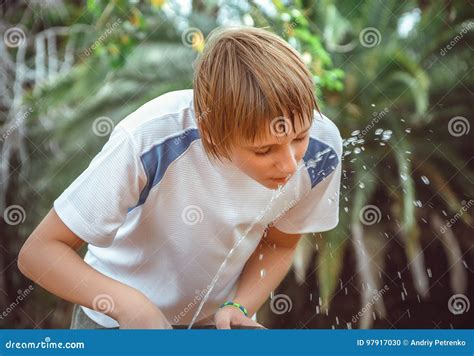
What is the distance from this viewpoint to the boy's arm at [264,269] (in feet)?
6.16

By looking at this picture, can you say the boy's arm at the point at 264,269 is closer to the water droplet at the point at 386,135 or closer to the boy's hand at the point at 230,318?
the boy's hand at the point at 230,318

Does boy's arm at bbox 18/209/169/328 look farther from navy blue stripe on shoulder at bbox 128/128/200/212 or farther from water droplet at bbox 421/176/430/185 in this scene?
water droplet at bbox 421/176/430/185

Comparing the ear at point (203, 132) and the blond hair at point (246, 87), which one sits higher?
the blond hair at point (246, 87)

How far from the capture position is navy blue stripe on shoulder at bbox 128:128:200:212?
1.62 meters

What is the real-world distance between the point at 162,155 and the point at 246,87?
0.24 m

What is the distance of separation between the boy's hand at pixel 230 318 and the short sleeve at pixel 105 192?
12.4 inches

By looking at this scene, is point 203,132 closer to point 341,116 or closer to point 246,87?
point 246,87

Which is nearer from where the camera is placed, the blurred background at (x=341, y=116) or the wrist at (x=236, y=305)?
the wrist at (x=236, y=305)

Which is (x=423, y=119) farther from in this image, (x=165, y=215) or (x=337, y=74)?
(x=165, y=215)

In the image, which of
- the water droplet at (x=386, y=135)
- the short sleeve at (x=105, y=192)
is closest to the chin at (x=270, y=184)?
the short sleeve at (x=105, y=192)

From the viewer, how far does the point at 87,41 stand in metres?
2.68

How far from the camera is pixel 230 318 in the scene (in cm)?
172

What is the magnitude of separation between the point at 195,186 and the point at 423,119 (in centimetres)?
133

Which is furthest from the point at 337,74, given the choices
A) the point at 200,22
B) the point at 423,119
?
the point at 200,22
